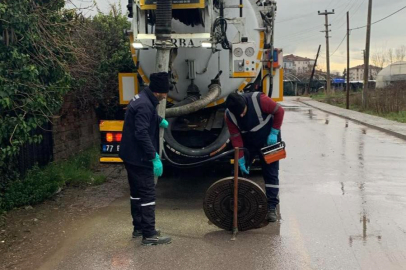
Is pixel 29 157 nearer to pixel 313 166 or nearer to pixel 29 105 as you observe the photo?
pixel 29 105

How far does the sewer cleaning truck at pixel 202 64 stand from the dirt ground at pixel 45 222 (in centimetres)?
74

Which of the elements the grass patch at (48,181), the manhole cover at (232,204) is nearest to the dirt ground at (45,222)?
the grass patch at (48,181)

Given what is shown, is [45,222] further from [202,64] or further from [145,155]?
[202,64]

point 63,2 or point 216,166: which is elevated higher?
point 63,2

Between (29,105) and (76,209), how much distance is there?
152cm


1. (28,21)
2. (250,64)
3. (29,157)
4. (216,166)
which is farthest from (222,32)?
(29,157)

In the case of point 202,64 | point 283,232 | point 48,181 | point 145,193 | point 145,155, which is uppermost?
point 202,64

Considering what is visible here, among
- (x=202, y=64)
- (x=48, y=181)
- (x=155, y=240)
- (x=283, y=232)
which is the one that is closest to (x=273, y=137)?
(x=283, y=232)

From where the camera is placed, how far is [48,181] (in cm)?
636

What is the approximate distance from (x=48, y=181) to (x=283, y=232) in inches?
137

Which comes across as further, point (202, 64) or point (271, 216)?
point (202, 64)

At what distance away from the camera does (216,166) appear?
21.0 ft

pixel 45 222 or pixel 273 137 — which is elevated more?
pixel 273 137

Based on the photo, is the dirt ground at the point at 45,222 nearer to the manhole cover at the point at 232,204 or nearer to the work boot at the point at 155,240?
the work boot at the point at 155,240
